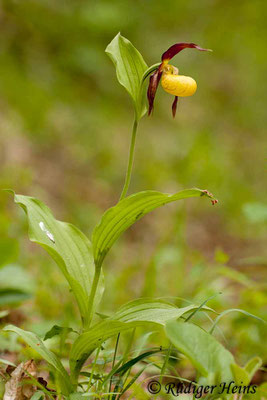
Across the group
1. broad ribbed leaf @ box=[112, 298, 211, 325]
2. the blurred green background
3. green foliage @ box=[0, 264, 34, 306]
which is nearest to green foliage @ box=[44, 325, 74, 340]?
broad ribbed leaf @ box=[112, 298, 211, 325]

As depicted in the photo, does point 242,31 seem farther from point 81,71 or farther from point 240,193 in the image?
point 240,193

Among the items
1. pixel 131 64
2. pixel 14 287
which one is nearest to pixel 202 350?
pixel 131 64

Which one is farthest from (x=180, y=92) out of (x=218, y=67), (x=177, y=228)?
(x=218, y=67)

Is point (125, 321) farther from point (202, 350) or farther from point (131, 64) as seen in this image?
point (131, 64)

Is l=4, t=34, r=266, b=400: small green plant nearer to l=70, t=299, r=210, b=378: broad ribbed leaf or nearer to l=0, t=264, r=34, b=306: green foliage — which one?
l=70, t=299, r=210, b=378: broad ribbed leaf

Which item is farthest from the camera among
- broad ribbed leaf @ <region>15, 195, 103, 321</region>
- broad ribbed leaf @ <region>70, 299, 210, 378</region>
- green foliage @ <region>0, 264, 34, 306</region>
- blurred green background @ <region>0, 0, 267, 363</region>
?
blurred green background @ <region>0, 0, 267, 363</region>

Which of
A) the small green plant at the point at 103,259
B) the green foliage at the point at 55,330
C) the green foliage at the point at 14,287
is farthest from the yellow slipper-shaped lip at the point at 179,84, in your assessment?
the green foliage at the point at 14,287

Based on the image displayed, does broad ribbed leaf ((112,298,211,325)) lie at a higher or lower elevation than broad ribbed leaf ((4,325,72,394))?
higher
